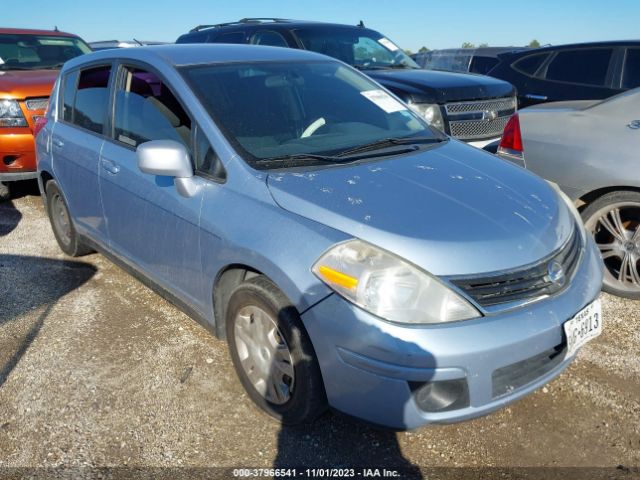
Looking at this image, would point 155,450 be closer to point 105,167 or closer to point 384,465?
point 384,465

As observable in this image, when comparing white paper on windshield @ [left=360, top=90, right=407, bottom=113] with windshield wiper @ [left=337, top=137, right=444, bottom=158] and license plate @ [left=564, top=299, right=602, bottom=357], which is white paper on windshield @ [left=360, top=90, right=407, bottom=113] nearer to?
windshield wiper @ [left=337, top=137, right=444, bottom=158]

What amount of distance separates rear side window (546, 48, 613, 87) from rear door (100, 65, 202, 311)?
191 inches

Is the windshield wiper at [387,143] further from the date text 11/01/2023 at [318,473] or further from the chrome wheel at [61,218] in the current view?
the chrome wheel at [61,218]

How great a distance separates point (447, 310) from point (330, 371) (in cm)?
52

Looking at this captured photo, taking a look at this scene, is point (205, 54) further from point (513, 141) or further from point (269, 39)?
point (269, 39)

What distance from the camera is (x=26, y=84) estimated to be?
600 cm

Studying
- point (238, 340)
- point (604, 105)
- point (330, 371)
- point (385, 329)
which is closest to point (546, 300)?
point (385, 329)

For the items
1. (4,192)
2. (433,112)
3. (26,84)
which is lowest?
(4,192)

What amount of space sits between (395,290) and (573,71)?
5.26 metres

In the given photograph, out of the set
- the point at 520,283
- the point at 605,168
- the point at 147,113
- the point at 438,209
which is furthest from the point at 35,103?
the point at 520,283

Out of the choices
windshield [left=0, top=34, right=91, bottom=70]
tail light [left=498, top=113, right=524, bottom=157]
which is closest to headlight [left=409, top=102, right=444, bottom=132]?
tail light [left=498, top=113, right=524, bottom=157]

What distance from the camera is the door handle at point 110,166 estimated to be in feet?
11.1

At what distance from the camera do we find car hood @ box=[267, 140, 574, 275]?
7.11 ft

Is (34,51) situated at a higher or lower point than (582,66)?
higher
